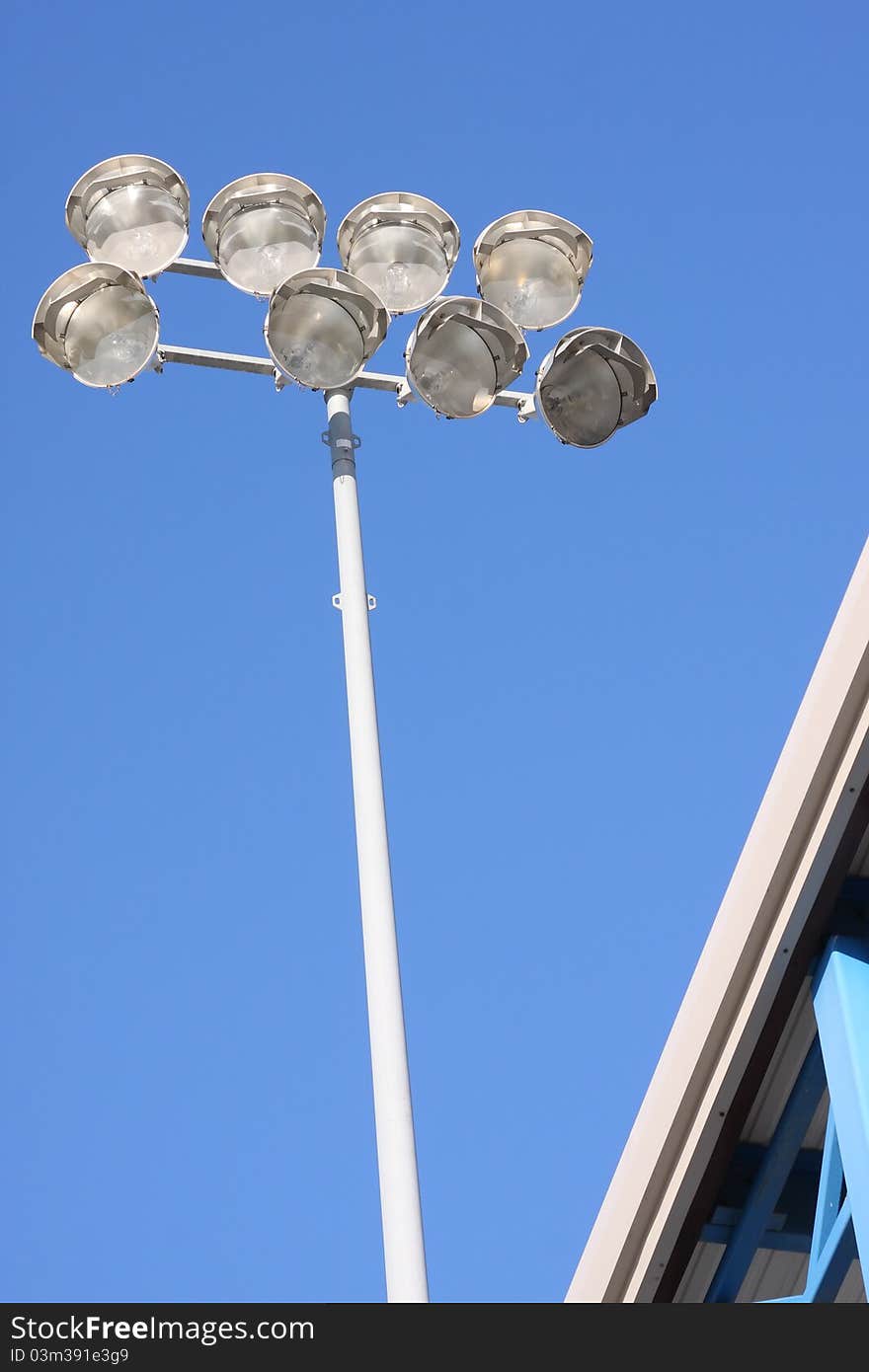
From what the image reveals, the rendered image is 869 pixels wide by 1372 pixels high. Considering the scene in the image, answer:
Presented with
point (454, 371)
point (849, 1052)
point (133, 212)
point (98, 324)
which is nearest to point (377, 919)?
point (849, 1052)

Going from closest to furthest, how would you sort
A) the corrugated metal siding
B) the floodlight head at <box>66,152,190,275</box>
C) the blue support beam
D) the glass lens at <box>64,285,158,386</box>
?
the corrugated metal siding < the blue support beam < the glass lens at <box>64,285,158,386</box> < the floodlight head at <box>66,152,190,275</box>

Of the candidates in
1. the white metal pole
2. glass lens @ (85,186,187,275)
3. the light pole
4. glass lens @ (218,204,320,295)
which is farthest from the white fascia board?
glass lens @ (85,186,187,275)

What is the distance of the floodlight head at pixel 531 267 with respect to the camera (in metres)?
8.54

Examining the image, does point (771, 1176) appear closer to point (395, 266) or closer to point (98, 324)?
point (395, 266)

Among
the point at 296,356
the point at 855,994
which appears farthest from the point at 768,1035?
the point at 296,356

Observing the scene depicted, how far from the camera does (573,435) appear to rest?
8273mm

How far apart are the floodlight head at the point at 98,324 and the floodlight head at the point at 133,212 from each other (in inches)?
13.6

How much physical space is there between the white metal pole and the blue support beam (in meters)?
1.61

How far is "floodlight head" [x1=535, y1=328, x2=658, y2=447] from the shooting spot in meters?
8.16

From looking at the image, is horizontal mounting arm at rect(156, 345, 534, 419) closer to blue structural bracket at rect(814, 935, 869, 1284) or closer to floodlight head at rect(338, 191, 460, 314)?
floodlight head at rect(338, 191, 460, 314)

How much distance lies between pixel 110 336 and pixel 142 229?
677 mm

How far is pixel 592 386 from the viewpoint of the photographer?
826 cm
